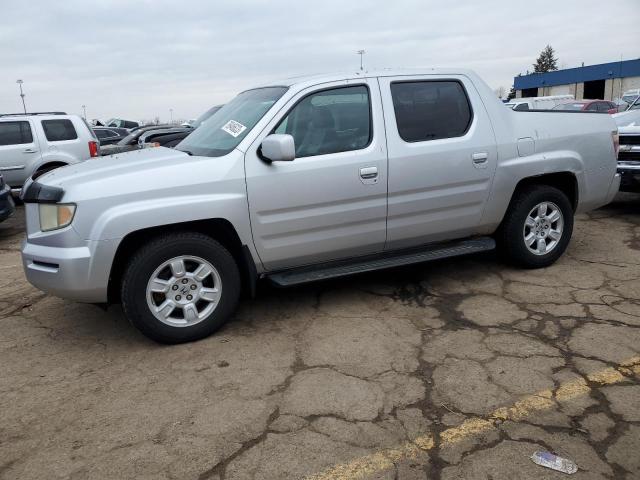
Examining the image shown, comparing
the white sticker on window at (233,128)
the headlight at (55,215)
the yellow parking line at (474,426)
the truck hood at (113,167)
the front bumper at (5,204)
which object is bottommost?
the yellow parking line at (474,426)

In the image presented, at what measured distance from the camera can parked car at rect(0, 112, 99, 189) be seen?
10406mm

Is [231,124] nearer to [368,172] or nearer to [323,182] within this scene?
[323,182]

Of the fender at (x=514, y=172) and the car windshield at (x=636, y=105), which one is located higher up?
the car windshield at (x=636, y=105)

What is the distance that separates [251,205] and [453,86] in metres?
2.17

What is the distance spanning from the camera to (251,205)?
3.86 meters

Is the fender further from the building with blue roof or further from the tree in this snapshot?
the tree

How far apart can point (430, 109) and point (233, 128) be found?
165cm

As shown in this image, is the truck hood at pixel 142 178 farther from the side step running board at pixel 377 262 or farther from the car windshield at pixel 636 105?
the car windshield at pixel 636 105

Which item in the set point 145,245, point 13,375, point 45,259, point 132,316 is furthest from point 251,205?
point 13,375

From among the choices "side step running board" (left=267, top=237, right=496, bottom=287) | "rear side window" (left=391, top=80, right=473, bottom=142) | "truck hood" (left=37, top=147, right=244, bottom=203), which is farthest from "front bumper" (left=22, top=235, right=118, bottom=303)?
"rear side window" (left=391, top=80, right=473, bottom=142)

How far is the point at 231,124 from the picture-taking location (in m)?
4.28

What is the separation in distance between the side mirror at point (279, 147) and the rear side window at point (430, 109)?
1059 millimetres

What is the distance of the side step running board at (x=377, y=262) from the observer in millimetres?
4094

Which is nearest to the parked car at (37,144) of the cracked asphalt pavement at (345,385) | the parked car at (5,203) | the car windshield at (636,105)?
the parked car at (5,203)
